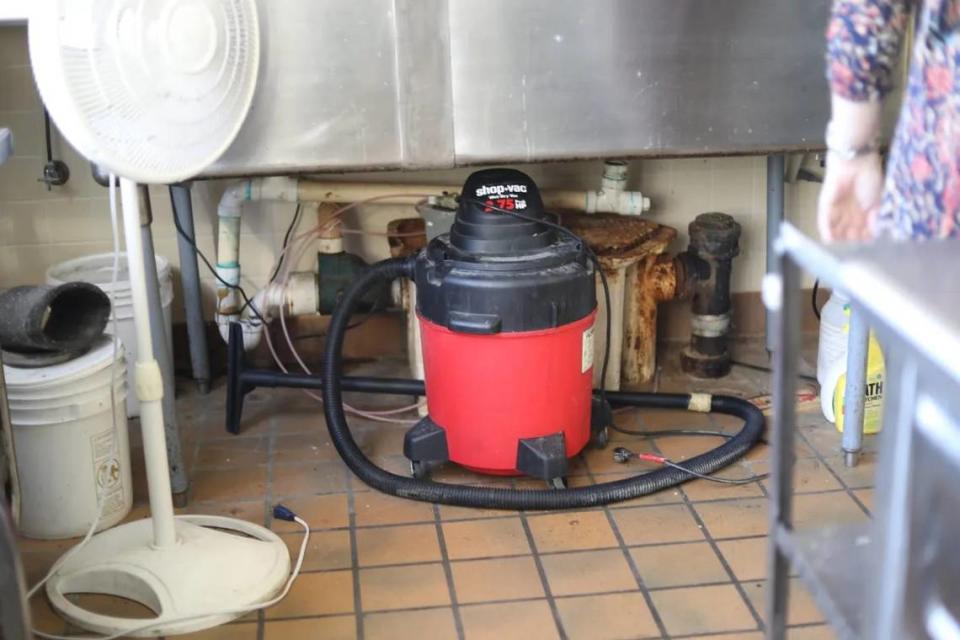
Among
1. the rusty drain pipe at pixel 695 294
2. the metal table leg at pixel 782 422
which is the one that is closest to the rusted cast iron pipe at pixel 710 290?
the rusty drain pipe at pixel 695 294

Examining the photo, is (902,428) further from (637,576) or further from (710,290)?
(710,290)

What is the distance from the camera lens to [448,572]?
6.03 ft

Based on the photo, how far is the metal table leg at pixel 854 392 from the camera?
201cm

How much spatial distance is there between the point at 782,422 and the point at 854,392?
1085 mm

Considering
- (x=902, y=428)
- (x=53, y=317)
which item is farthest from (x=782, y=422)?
(x=53, y=317)

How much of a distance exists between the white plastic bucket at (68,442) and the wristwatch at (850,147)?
4.09ft

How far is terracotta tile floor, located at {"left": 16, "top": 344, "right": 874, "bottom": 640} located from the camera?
A: 170 cm

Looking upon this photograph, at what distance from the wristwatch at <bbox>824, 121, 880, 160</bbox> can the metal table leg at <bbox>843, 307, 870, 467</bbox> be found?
2.34 ft

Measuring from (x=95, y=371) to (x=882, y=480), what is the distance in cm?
143

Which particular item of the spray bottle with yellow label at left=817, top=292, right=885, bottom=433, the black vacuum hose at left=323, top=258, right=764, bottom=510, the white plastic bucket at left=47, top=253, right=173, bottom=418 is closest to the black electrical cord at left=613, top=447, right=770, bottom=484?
the black vacuum hose at left=323, top=258, right=764, bottom=510

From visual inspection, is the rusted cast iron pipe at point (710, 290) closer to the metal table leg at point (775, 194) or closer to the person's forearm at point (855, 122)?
the metal table leg at point (775, 194)

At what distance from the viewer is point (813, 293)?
2768mm

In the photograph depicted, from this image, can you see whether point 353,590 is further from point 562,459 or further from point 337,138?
point 337,138

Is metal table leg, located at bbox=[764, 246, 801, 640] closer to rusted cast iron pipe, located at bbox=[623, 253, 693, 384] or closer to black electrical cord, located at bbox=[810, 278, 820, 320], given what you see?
rusted cast iron pipe, located at bbox=[623, 253, 693, 384]
